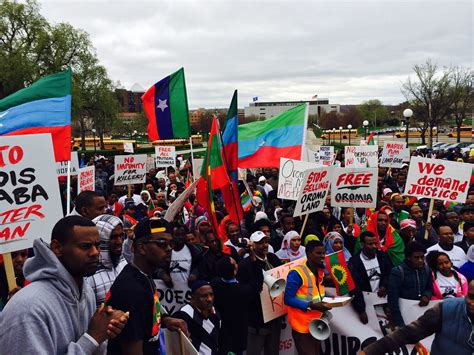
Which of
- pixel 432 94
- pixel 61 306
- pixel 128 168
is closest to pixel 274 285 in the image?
pixel 61 306

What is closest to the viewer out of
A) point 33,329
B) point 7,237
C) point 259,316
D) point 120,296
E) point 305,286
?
point 33,329

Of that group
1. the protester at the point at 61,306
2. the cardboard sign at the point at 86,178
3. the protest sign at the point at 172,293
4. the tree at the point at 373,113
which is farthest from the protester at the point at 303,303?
the tree at the point at 373,113

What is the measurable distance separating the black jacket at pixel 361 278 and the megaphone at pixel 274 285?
1056 mm

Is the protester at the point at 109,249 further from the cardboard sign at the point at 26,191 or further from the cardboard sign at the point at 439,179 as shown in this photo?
the cardboard sign at the point at 439,179

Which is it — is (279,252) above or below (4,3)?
below

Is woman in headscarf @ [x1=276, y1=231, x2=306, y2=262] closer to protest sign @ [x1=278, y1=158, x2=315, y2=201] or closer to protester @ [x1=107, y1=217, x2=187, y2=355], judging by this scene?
protest sign @ [x1=278, y1=158, x2=315, y2=201]

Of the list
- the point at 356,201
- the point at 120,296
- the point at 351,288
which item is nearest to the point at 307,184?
the point at 356,201

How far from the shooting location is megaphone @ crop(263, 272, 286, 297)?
15.7 feet

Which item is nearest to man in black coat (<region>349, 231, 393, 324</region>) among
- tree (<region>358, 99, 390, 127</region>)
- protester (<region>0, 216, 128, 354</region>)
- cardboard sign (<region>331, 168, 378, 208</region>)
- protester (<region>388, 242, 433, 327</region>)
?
protester (<region>388, 242, 433, 327</region>)

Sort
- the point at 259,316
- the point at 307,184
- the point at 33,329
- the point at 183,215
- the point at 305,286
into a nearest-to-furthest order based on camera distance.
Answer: the point at 33,329, the point at 305,286, the point at 259,316, the point at 307,184, the point at 183,215

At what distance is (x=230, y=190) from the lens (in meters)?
6.77

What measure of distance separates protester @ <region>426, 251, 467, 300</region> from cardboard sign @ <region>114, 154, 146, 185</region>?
26.4 ft

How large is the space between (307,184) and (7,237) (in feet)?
15.8

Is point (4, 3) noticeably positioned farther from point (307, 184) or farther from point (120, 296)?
point (120, 296)
